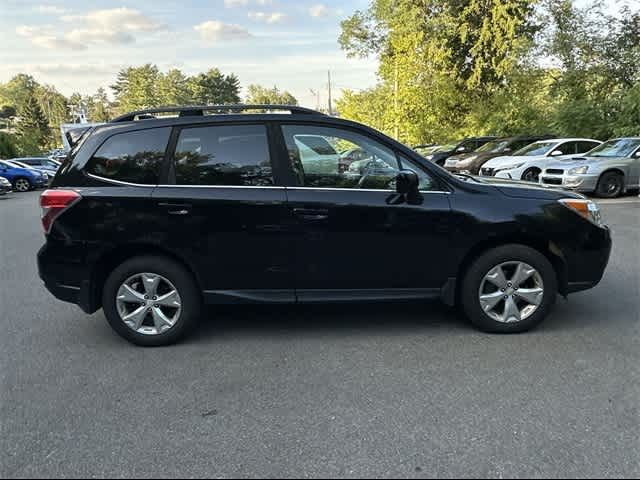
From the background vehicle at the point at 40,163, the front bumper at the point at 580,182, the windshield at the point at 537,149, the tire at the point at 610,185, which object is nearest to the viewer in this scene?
the front bumper at the point at 580,182

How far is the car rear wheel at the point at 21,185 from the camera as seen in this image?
20.5 meters

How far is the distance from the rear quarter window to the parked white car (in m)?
10.5

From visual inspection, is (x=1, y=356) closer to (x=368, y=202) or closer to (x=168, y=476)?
(x=168, y=476)

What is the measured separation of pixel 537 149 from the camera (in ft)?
45.9

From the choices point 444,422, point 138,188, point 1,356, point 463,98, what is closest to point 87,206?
point 138,188

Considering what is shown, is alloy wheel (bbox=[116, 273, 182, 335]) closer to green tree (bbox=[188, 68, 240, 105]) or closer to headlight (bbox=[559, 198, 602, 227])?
headlight (bbox=[559, 198, 602, 227])

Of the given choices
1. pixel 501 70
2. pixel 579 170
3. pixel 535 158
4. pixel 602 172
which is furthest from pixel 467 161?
pixel 501 70

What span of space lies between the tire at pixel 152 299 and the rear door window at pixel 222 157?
0.69 metres

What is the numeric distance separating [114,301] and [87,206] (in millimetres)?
769

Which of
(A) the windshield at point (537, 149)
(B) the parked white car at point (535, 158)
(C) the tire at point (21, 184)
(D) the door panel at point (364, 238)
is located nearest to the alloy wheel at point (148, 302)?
(D) the door panel at point (364, 238)

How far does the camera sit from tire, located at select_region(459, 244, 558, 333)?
381 centimetres

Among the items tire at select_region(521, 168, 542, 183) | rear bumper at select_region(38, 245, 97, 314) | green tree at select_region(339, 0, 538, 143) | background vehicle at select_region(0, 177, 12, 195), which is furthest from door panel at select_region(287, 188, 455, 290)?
green tree at select_region(339, 0, 538, 143)

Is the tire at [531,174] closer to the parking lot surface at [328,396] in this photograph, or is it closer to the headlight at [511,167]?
the headlight at [511,167]

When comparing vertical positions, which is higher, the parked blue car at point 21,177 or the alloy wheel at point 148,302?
the parked blue car at point 21,177
